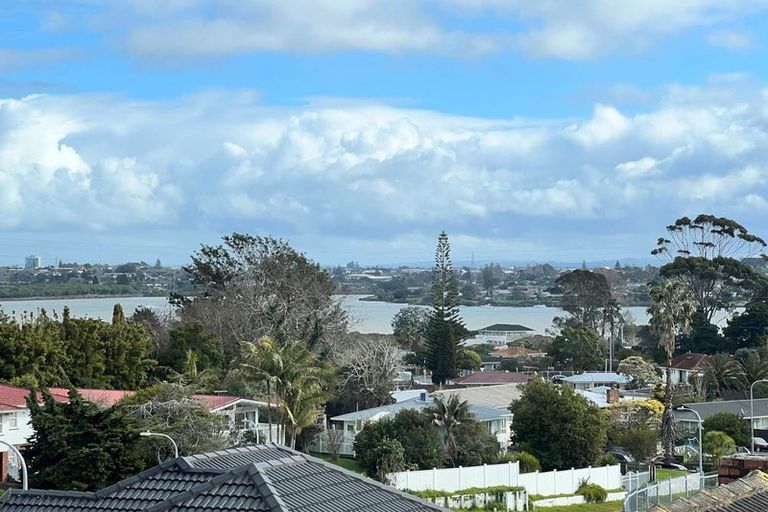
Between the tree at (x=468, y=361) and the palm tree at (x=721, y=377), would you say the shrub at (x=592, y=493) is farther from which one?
the tree at (x=468, y=361)

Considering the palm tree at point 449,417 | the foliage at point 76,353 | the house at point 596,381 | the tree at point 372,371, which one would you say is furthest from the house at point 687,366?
the foliage at point 76,353

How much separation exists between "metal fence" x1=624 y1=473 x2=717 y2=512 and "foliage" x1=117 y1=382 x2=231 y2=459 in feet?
68.9

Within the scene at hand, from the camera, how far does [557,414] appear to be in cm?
5819

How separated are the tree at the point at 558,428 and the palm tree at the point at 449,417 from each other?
189 inches

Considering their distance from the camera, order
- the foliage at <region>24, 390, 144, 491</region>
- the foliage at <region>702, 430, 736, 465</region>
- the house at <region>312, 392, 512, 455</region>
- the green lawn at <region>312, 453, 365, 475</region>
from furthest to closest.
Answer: the foliage at <region>702, 430, 736, 465</region>, the house at <region>312, 392, 512, 455</region>, the green lawn at <region>312, 453, 365, 475</region>, the foliage at <region>24, 390, 144, 491</region>

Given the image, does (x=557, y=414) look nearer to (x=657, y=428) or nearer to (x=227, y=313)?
(x=657, y=428)

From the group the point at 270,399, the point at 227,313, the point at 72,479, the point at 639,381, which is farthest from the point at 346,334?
the point at 72,479

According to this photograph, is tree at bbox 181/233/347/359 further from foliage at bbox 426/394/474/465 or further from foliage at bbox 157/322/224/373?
foliage at bbox 426/394/474/465

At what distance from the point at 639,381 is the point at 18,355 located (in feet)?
160

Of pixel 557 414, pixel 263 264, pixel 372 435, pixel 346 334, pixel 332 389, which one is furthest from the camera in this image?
pixel 263 264

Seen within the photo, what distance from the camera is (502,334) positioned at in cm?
16988

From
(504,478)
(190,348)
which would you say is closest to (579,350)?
(190,348)

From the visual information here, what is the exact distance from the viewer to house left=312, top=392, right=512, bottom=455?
58.5 meters

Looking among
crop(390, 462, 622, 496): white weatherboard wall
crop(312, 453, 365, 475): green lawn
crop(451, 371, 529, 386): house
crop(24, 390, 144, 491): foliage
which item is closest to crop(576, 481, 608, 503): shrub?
crop(390, 462, 622, 496): white weatherboard wall
